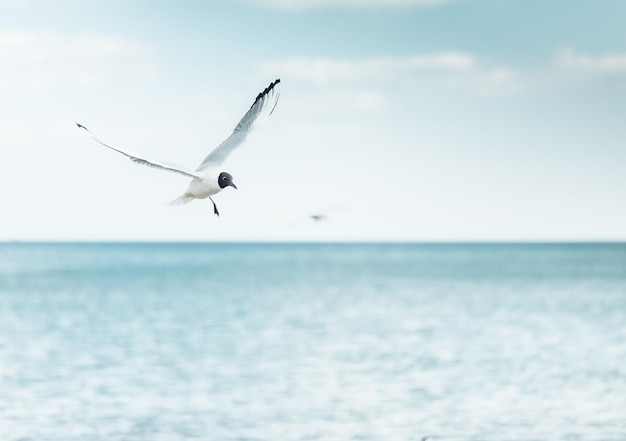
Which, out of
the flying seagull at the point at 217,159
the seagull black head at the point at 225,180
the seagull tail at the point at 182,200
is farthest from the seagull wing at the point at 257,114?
the seagull black head at the point at 225,180

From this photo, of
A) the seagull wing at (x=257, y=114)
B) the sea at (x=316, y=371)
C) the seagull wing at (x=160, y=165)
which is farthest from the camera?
the sea at (x=316, y=371)

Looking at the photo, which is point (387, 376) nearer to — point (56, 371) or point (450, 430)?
point (450, 430)

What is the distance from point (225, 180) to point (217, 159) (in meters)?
0.95

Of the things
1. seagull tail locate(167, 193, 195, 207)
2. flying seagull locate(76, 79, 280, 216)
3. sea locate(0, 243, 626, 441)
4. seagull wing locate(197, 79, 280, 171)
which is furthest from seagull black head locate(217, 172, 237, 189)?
sea locate(0, 243, 626, 441)

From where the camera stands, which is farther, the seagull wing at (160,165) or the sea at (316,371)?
the sea at (316,371)

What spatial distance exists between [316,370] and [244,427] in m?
9.80

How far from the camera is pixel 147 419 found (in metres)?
27.1

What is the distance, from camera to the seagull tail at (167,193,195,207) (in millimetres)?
5585

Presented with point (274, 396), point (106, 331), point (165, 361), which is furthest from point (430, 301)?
point (274, 396)

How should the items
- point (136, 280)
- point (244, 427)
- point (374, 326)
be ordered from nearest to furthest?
point (244, 427)
point (374, 326)
point (136, 280)

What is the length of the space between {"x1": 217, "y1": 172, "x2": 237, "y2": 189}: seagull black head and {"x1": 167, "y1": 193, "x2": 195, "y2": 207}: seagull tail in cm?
34

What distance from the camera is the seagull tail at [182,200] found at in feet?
18.3

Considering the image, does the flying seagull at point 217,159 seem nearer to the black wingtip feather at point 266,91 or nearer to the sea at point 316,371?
the black wingtip feather at point 266,91

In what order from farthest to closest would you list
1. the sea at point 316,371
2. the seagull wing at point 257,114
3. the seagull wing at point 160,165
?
the sea at point 316,371
the seagull wing at point 257,114
the seagull wing at point 160,165
